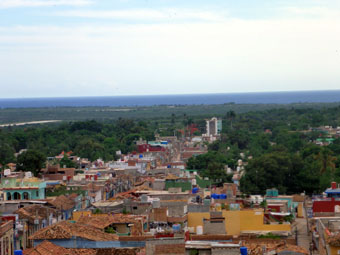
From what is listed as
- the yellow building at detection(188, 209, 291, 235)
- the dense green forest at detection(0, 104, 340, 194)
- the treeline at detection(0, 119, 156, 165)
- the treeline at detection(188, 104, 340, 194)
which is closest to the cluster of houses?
the yellow building at detection(188, 209, 291, 235)

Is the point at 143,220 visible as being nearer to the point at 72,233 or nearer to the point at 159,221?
the point at 159,221

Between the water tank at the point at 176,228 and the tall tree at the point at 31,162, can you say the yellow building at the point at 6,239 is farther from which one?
the tall tree at the point at 31,162

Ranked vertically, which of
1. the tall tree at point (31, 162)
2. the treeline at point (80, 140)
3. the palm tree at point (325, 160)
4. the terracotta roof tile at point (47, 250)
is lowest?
the treeline at point (80, 140)

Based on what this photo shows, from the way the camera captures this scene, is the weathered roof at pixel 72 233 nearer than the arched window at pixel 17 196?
Yes

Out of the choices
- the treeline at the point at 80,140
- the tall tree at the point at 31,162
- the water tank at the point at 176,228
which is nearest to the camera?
the water tank at the point at 176,228

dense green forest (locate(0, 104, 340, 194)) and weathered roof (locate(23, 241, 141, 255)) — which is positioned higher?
weathered roof (locate(23, 241, 141, 255))

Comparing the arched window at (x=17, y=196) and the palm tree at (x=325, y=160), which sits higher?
the arched window at (x=17, y=196)

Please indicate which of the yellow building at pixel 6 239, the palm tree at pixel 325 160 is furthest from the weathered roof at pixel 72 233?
the palm tree at pixel 325 160

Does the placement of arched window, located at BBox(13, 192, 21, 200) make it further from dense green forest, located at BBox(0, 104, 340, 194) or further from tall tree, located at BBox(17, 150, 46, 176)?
dense green forest, located at BBox(0, 104, 340, 194)
